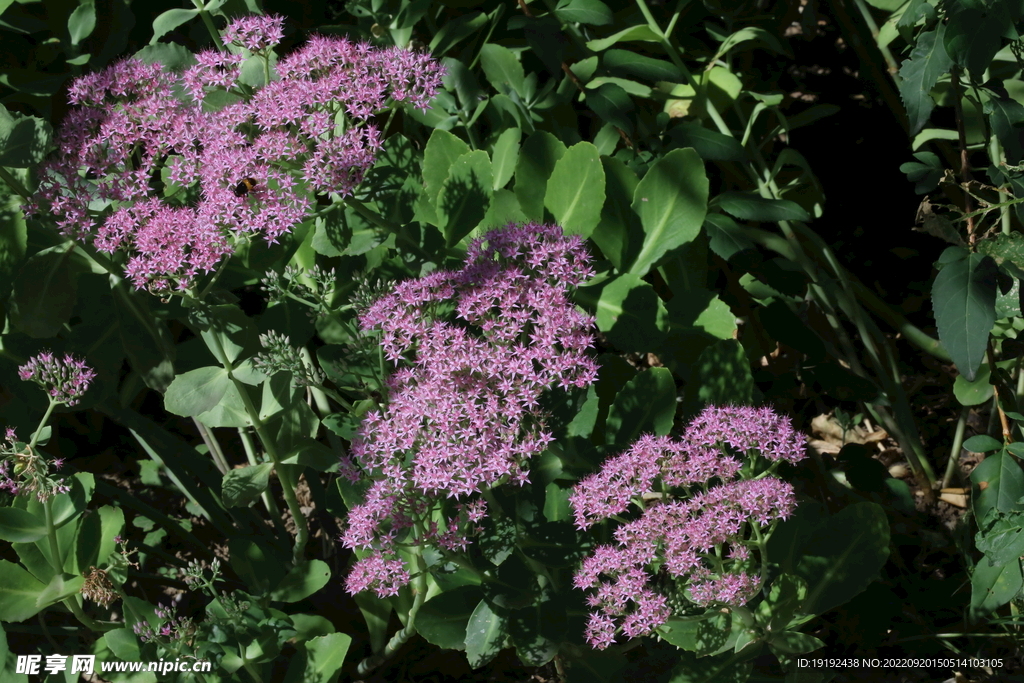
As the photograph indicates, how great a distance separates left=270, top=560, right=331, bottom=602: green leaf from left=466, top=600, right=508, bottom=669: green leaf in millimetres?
362

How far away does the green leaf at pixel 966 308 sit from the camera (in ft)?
3.56

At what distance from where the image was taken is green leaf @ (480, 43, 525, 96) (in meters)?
1.57

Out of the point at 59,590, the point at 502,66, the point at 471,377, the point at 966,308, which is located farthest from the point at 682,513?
the point at 59,590

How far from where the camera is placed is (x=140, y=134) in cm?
129

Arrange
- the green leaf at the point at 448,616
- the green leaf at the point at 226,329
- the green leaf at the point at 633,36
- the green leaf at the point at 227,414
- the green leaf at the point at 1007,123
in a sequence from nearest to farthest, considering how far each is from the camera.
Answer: the green leaf at the point at 1007,123, the green leaf at the point at 448,616, the green leaf at the point at 226,329, the green leaf at the point at 227,414, the green leaf at the point at 633,36

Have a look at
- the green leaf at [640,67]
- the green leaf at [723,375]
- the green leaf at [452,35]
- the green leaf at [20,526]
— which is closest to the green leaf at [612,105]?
the green leaf at [640,67]

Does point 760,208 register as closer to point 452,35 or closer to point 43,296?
point 452,35

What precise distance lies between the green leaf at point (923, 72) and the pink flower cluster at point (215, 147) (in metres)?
0.71

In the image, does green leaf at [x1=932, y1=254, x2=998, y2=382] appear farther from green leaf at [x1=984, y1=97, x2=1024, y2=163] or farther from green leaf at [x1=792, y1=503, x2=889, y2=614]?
green leaf at [x1=792, y1=503, x2=889, y2=614]

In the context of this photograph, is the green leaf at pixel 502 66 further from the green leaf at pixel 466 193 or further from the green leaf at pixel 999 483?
the green leaf at pixel 999 483

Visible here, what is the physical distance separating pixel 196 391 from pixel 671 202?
0.85 m

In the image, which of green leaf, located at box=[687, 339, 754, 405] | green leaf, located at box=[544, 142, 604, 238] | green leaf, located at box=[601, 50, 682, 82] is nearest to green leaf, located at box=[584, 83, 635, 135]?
green leaf, located at box=[601, 50, 682, 82]

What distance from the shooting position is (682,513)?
1093 millimetres

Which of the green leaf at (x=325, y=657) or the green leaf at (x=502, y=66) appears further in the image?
the green leaf at (x=502, y=66)
